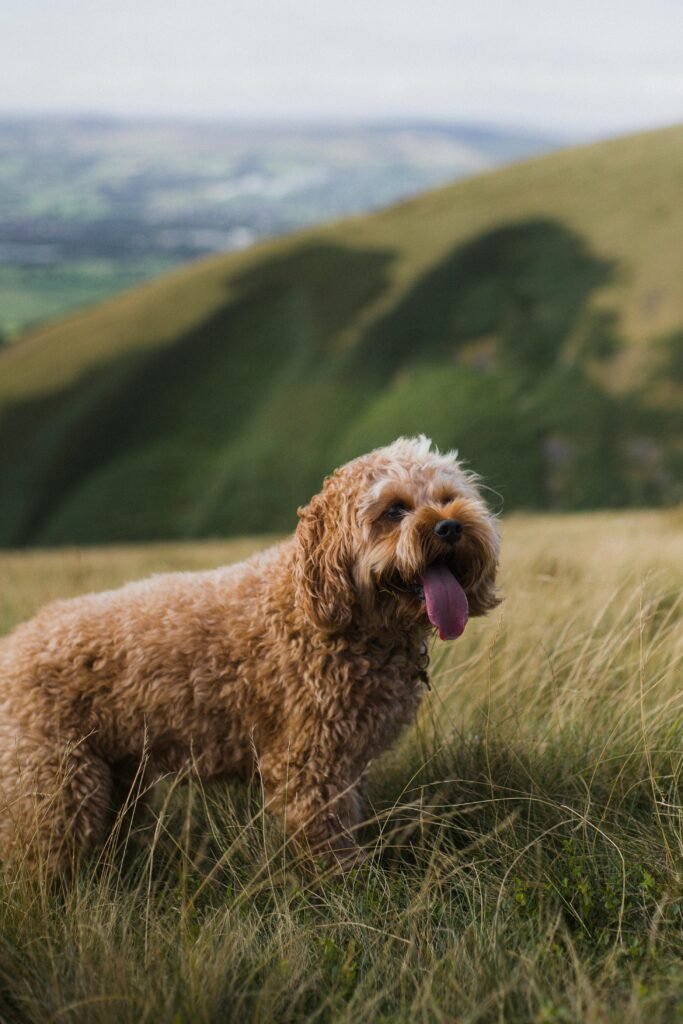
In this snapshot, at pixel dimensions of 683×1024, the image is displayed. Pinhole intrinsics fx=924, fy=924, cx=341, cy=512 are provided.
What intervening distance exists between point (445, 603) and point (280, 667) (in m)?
0.86

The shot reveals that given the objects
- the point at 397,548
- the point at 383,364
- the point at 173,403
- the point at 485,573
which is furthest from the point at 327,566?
the point at 173,403

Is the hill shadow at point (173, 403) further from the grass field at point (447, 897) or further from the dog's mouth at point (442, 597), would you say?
the dog's mouth at point (442, 597)

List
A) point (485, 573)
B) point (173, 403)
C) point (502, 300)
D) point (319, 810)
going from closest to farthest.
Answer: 1. point (319, 810)
2. point (485, 573)
3. point (502, 300)
4. point (173, 403)

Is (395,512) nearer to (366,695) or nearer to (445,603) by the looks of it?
(445,603)

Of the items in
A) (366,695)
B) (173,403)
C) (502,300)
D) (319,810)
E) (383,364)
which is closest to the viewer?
(319,810)

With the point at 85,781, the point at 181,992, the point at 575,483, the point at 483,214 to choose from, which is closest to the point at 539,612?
the point at 85,781

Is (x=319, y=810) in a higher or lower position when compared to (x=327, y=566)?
lower

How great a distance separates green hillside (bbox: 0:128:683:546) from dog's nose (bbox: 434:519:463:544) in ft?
182

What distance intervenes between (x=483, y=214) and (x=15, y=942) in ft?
271

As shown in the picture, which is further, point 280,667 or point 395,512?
point 280,667

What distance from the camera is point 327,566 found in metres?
4.06

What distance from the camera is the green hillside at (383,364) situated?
63406 mm

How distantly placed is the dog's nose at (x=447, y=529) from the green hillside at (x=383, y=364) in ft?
182

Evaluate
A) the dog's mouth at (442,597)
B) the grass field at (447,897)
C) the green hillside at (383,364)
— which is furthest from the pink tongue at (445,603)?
the green hillside at (383,364)
